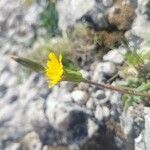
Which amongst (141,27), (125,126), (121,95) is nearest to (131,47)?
(141,27)

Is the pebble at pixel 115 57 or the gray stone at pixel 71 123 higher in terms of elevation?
the pebble at pixel 115 57

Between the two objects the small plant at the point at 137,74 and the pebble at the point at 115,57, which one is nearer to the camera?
the small plant at the point at 137,74

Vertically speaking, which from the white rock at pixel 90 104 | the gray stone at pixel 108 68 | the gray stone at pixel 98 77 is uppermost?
the gray stone at pixel 108 68

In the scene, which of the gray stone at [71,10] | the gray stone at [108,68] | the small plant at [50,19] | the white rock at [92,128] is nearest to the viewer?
the white rock at [92,128]

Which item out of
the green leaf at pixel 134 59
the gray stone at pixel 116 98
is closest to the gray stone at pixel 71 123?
the gray stone at pixel 116 98

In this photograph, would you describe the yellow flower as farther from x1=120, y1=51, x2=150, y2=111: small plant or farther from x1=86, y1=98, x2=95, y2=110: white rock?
x1=86, y1=98, x2=95, y2=110: white rock

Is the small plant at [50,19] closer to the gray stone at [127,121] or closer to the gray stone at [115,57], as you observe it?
the gray stone at [115,57]

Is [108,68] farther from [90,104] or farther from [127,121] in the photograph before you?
[127,121]

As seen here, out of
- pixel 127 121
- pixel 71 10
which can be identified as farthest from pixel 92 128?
pixel 71 10

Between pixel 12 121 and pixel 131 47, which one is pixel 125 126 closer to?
pixel 131 47

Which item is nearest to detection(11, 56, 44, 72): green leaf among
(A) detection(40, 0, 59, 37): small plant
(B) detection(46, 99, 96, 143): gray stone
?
(B) detection(46, 99, 96, 143): gray stone
